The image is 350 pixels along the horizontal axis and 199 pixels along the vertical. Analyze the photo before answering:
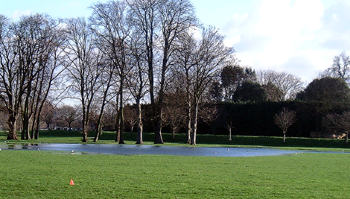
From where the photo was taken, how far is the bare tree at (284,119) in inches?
2274

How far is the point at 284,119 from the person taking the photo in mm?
58219

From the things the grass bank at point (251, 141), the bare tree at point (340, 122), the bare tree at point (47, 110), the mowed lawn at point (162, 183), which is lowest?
the mowed lawn at point (162, 183)

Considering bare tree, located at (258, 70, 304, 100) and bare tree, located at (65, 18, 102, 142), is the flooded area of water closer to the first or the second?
bare tree, located at (65, 18, 102, 142)

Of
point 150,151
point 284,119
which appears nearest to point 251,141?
point 284,119

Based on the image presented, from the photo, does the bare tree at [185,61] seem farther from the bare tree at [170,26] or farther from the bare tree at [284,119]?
the bare tree at [284,119]

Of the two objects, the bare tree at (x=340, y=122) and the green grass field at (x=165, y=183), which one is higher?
the bare tree at (x=340, y=122)

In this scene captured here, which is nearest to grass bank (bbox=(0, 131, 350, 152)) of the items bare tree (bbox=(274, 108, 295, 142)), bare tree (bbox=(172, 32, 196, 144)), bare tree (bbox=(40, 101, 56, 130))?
bare tree (bbox=(274, 108, 295, 142))

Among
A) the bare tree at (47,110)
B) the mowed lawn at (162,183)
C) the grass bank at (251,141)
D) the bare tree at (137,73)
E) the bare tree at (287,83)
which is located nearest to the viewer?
the mowed lawn at (162,183)

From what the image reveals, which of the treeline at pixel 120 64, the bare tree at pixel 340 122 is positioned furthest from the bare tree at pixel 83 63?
the bare tree at pixel 340 122

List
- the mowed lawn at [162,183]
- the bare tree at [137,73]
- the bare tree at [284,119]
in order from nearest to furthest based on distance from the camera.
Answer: the mowed lawn at [162,183]
the bare tree at [137,73]
the bare tree at [284,119]

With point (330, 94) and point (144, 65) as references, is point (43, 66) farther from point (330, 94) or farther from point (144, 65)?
point (330, 94)

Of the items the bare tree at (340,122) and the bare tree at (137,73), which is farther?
the bare tree at (340,122)

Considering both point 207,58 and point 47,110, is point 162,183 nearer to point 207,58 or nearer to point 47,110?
point 207,58

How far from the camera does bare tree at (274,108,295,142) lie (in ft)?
189
